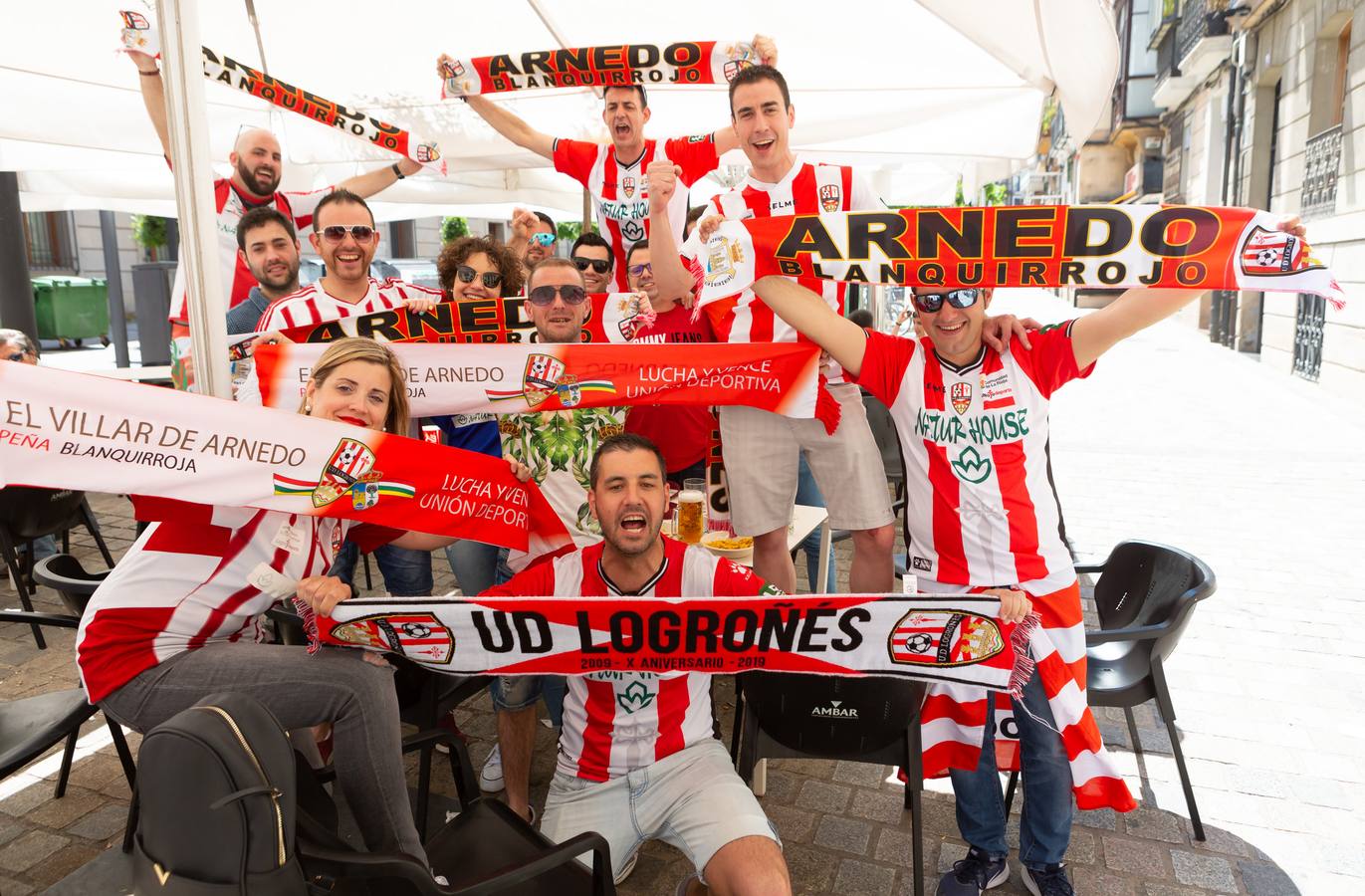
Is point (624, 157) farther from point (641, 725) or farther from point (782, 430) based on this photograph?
point (641, 725)

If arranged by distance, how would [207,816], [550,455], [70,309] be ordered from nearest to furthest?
[207,816] → [550,455] → [70,309]

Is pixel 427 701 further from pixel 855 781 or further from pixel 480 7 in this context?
pixel 480 7

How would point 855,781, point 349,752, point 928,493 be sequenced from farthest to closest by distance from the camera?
1. point 855,781
2. point 928,493
3. point 349,752

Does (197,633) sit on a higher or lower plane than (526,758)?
higher

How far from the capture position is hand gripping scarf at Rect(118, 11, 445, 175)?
4.37 metres

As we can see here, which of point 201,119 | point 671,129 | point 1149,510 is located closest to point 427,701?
point 201,119

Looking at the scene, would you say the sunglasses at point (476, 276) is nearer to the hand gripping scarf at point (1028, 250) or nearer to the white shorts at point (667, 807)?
the hand gripping scarf at point (1028, 250)

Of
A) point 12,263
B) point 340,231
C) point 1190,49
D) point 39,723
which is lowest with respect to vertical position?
point 39,723

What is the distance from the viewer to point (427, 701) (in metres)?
3.29

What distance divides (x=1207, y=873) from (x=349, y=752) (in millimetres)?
2957

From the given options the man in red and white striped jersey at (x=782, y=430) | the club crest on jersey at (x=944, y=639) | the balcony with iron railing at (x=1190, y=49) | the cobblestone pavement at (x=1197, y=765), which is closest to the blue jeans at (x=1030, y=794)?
the cobblestone pavement at (x=1197, y=765)

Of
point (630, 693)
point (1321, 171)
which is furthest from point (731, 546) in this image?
point (1321, 171)

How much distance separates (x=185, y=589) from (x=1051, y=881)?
2.89 m

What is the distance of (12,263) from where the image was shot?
9.67m
